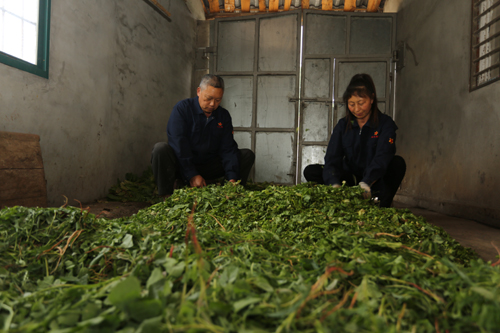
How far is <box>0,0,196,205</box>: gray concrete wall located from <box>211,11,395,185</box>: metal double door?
1333mm

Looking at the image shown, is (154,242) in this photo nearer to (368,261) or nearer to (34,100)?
(368,261)

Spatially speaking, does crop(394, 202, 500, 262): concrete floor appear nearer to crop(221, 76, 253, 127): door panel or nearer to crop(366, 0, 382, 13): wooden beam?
crop(221, 76, 253, 127): door panel

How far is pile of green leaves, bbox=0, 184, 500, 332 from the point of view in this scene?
28.3 inches

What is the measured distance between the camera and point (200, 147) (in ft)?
12.9

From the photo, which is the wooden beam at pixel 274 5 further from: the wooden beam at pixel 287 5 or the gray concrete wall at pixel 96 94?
the gray concrete wall at pixel 96 94

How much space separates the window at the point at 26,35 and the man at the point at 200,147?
141 cm

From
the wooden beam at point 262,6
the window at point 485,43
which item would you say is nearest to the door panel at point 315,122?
the wooden beam at point 262,6

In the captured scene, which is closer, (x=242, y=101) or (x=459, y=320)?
(x=459, y=320)

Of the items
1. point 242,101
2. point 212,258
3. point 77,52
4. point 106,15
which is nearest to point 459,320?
point 212,258

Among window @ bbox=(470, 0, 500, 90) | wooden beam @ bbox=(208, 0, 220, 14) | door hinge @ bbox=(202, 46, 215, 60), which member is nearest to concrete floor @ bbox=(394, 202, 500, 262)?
window @ bbox=(470, 0, 500, 90)

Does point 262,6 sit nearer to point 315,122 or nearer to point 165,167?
point 315,122

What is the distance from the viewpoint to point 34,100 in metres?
3.09

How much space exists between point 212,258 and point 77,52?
140 inches

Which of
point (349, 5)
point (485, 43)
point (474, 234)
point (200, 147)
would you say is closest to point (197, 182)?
point (200, 147)
